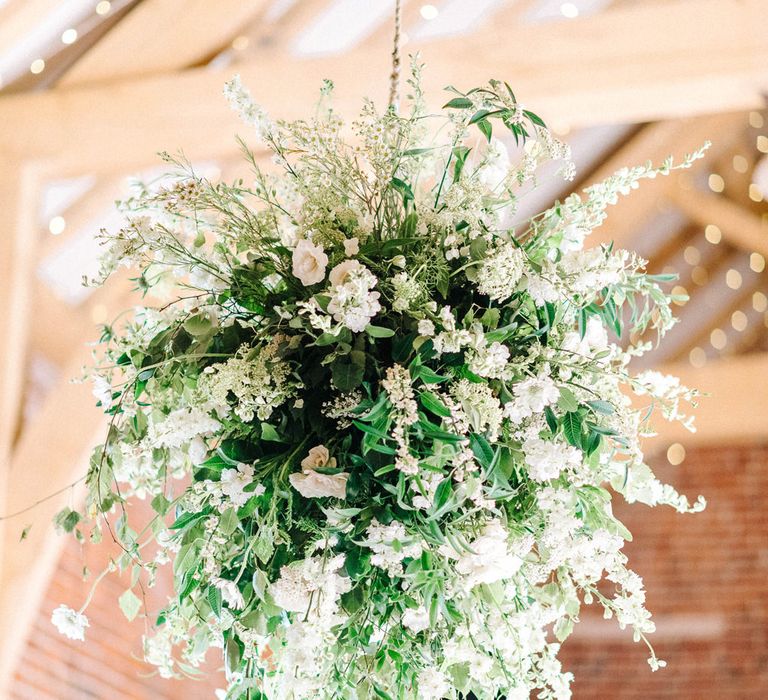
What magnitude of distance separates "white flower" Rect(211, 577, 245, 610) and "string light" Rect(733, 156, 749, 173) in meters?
5.55

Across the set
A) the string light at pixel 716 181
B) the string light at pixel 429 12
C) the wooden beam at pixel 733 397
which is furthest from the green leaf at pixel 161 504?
the string light at pixel 716 181

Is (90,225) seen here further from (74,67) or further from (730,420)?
(730,420)

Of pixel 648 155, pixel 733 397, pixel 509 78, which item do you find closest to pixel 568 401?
pixel 509 78

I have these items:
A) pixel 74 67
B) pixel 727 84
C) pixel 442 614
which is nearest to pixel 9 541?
pixel 74 67

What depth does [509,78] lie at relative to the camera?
2645mm

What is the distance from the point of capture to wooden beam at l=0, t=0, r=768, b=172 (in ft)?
8.09

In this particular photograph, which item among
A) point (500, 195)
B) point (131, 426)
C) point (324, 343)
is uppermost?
point (500, 195)

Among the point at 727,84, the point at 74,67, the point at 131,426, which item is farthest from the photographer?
the point at 74,67

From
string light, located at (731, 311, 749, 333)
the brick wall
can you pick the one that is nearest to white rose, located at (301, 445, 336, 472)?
the brick wall

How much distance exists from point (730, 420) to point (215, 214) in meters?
3.96

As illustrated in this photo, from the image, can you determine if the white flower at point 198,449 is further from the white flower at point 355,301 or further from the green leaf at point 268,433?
the white flower at point 355,301

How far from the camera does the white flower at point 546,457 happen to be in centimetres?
118

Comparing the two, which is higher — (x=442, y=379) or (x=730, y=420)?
(x=730, y=420)

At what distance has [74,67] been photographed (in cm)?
304
